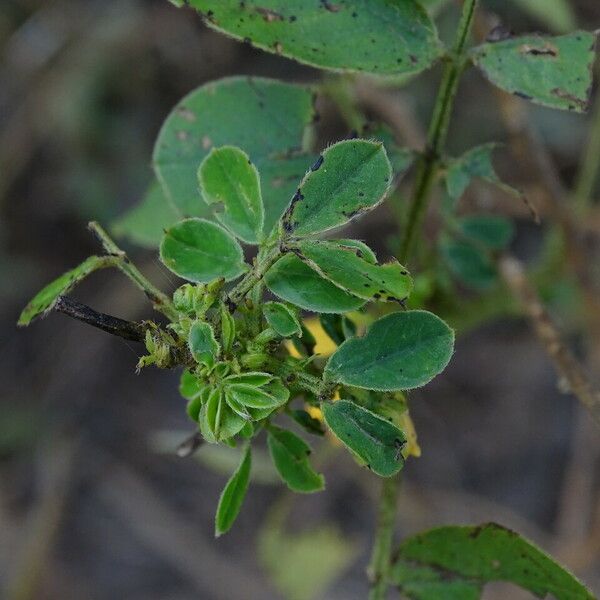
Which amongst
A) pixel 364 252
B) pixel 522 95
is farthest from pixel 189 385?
pixel 522 95

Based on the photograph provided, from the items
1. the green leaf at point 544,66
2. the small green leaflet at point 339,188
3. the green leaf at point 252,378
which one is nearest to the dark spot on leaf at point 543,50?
the green leaf at point 544,66

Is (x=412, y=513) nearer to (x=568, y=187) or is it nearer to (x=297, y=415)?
(x=568, y=187)

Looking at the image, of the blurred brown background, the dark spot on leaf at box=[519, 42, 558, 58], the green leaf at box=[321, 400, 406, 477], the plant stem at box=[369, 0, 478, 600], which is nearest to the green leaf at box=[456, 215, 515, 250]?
the plant stem at box=[369, 0, 478, 600]

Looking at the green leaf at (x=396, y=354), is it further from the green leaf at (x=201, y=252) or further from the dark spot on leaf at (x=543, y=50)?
the dark spot on leaf at (x=543, y=50)

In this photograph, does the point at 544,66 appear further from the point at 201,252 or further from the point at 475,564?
the point at 475,564

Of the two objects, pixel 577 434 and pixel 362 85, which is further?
pixel 577 434

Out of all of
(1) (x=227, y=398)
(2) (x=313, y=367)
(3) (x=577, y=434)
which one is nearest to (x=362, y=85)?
(2) (x=313, y=367)

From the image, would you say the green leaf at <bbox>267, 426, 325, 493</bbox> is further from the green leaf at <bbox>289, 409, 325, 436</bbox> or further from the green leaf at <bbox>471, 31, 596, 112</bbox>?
the green leaf at <bbox>471, 31, 596, 112</bbox>
